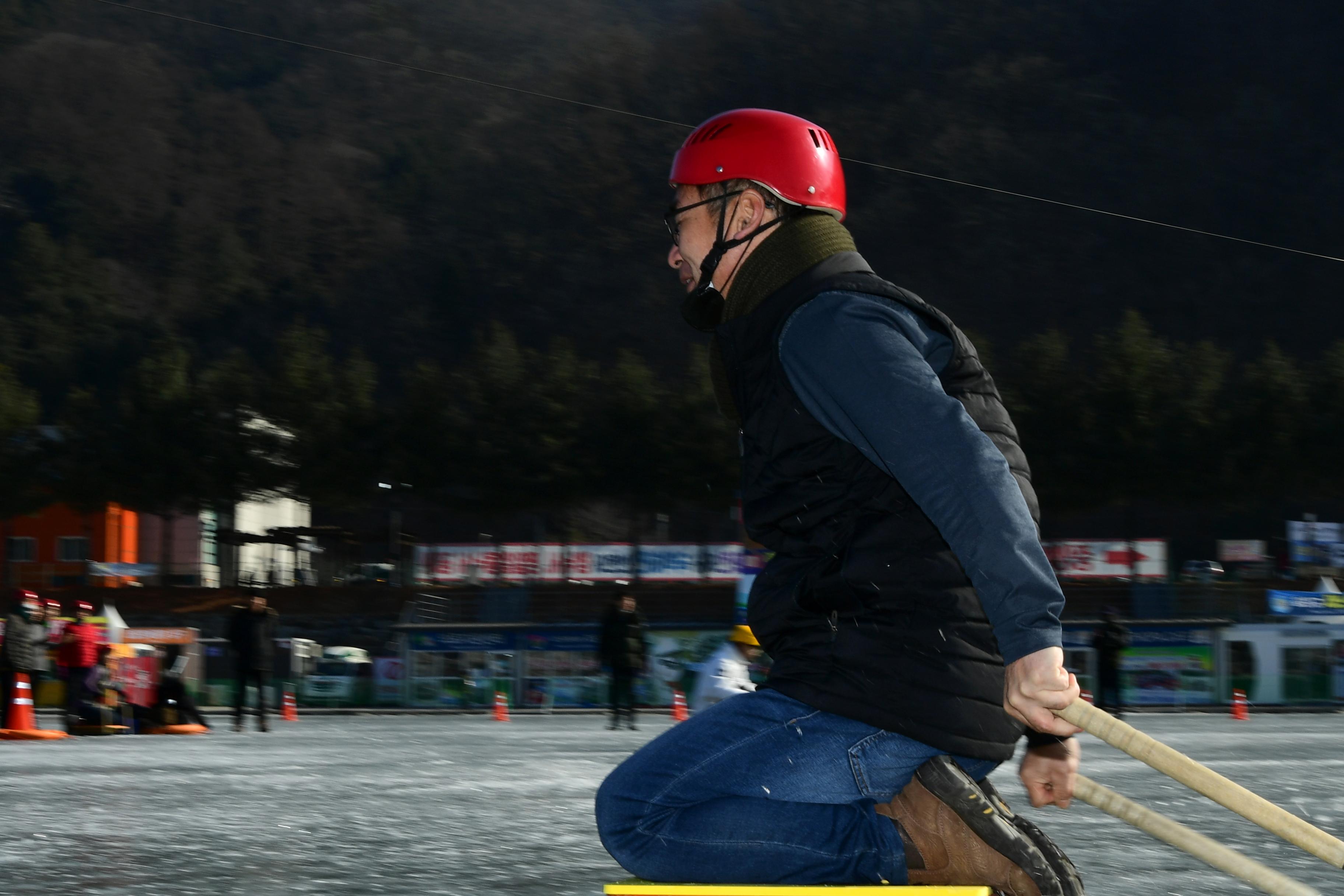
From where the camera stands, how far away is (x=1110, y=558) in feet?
145

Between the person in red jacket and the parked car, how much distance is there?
44.2m

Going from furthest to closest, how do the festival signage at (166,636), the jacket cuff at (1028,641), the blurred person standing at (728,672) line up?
the festival signage at (166,636) → the blurred person standing at (728,672) → the jacket cuff at (1028,641)

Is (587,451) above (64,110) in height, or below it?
below

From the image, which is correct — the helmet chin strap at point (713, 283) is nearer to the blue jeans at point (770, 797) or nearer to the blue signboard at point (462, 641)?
the blue jeans at point (770, 797)

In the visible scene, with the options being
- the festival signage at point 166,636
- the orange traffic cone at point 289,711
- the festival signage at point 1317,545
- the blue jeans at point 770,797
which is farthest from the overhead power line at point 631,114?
the festival signage at point 166,636

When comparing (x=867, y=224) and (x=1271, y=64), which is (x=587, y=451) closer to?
(x=867, y=224)

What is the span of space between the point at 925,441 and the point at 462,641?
30.0 m

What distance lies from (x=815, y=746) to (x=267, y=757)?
10504 mm

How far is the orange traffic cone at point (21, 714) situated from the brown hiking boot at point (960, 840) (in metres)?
15.3

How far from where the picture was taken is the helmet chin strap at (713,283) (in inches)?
104

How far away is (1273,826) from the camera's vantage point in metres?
2.24

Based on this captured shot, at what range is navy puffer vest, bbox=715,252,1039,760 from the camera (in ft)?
7.50

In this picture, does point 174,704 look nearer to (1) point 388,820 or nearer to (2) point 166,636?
(1) point 388,820

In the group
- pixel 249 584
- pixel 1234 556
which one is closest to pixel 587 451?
pixel 249 584
